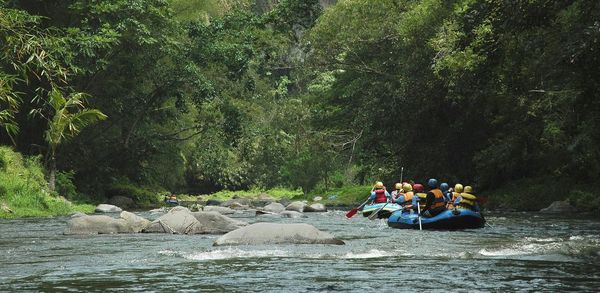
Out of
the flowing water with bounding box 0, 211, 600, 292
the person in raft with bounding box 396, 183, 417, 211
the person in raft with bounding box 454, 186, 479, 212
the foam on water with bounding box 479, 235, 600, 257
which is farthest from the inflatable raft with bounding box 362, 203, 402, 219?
the foam on water with bounding box 479, 235, 600, 257

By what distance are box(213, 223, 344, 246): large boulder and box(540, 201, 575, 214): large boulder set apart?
13.9 m

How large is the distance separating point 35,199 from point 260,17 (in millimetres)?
15941

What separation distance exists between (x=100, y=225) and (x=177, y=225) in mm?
1702

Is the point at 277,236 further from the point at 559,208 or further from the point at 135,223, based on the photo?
the point at 559,208

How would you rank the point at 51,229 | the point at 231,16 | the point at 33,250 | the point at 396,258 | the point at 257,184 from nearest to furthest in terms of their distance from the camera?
the point at 396,258, the point at 33,250, the point at 51,229, the point at 231,16, the point at 257,184

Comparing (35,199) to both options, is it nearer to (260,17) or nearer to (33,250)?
(33,250)

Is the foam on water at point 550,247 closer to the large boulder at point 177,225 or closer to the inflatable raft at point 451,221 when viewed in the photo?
the inflatable raft at point 451,221

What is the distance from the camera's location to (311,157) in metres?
53.0

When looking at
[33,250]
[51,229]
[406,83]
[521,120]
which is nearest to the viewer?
[33,250]

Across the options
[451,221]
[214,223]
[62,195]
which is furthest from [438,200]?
[62,195]

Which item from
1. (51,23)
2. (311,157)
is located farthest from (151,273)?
(311,157)

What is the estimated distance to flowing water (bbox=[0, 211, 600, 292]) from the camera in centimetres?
938

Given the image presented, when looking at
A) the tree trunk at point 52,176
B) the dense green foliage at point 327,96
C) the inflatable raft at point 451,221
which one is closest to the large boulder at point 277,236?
the inflatable raft at point 451,221

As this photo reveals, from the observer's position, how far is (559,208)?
2664 cm
